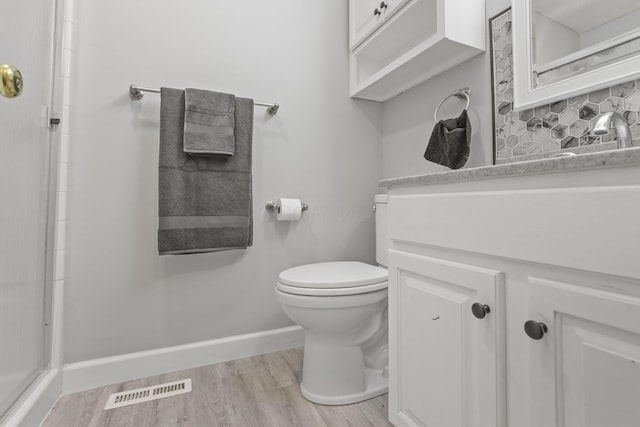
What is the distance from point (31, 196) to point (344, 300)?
42.3 inches

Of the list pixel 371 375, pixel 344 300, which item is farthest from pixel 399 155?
pixel 371 375

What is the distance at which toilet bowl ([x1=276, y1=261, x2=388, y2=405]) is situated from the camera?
1.04 m

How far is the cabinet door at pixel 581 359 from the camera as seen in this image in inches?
17.3

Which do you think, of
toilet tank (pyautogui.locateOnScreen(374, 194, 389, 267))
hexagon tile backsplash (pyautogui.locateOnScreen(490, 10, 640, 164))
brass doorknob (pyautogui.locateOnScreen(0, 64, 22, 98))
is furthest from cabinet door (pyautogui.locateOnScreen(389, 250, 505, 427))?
brass doorknob (pyautogui.locateOnScreen(0, 64, 22, 98))

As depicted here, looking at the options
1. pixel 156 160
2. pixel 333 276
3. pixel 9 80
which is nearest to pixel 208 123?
pixel 156 160

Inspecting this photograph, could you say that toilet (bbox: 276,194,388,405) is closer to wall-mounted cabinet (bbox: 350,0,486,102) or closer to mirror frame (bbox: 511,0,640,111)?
mirror frame (bbox: 511,0,640,111)

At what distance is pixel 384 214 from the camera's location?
1.40 metres

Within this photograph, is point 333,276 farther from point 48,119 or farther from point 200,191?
point 48,119

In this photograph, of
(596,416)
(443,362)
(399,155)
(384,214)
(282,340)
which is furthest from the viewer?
(399,155)

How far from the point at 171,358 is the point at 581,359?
1.41 m

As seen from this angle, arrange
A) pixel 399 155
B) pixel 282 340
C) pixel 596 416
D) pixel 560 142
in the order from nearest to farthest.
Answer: pixel 596 416 < pixel 560 142 < pixel 282 340 < pixel 399 155

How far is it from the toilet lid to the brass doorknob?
873 mm

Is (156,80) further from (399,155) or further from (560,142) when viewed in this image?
(560,142)

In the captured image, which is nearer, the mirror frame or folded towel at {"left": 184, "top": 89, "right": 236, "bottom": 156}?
the mirror frame
